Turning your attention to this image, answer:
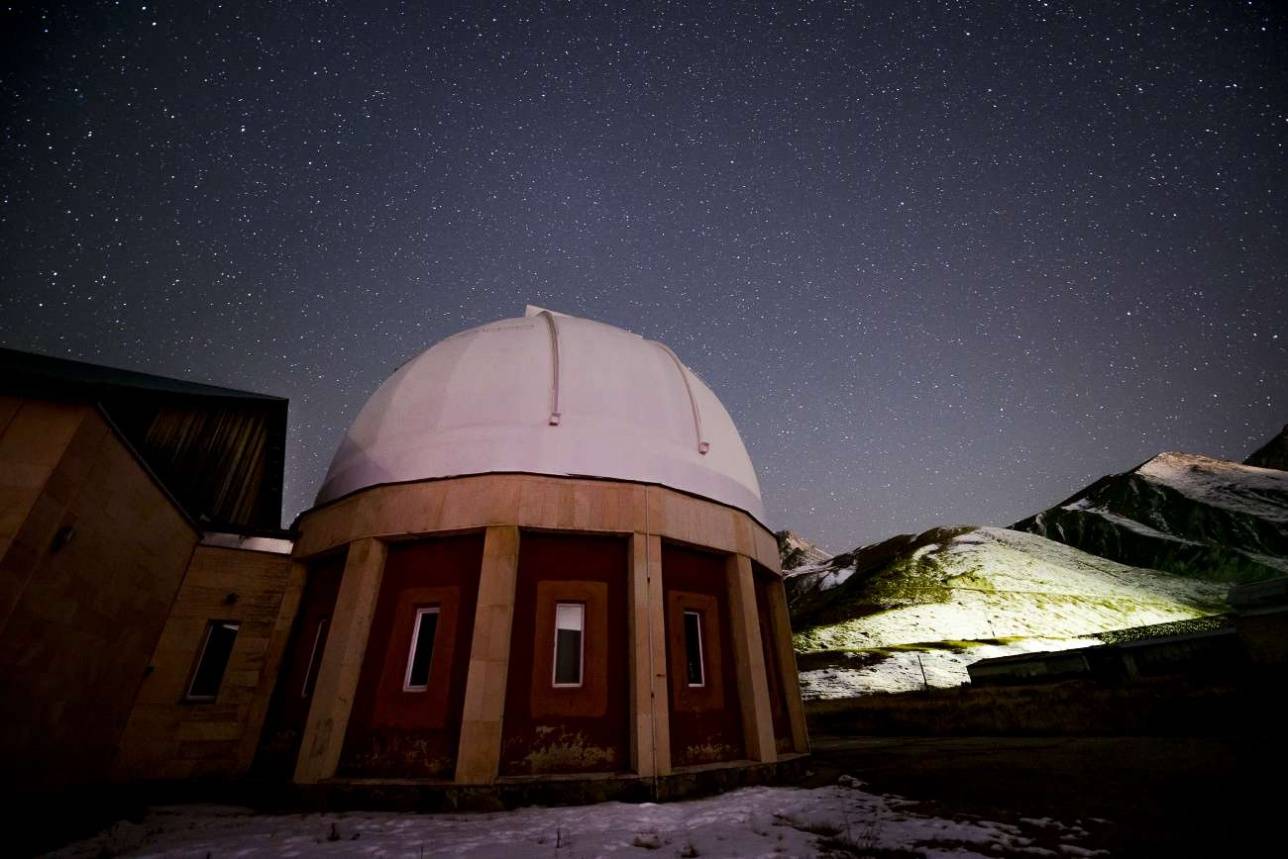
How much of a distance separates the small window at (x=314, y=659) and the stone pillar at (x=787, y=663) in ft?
35.4

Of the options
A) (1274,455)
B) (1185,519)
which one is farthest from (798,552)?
(1274,455)

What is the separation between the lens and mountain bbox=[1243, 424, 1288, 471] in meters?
122

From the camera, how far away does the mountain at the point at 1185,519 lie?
86.1 meters

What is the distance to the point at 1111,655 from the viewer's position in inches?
1097

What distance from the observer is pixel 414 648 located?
1051 centimetres

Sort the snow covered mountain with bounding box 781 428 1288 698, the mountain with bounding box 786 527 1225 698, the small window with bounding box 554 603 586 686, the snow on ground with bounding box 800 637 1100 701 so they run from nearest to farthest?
the small window with bounding box 554 603 586 686
the snow on ground with bounding box 800 637 1100 701
the mountain with bounding box 786 527 1225 698
the snow covered mountain with bounding box 781 428 1288 698

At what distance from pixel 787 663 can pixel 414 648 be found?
9.16 metres

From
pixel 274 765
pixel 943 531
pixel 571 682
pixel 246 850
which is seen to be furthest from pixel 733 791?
pixel 943 531

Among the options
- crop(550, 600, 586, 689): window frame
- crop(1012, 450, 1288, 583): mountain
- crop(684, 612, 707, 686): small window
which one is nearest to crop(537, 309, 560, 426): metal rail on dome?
crop(550, 600, 586, 689): window frame

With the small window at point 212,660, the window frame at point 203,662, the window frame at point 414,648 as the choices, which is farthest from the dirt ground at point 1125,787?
the small window at point 212,660

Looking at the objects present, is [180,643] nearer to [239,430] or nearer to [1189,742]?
[239,430]

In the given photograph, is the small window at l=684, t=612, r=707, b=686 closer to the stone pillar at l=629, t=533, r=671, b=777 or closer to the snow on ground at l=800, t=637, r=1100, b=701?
the stone pillar at l=629, t=533, r=671, b=777

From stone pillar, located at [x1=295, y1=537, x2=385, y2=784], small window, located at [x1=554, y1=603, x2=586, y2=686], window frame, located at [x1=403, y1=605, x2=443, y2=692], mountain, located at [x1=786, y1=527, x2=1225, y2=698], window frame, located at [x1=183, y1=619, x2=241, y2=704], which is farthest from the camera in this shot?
mountain, located at [x1=786, y1=527, x2=1225, y2=698]

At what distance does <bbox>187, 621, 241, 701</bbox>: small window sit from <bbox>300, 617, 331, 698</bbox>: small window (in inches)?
77.3
